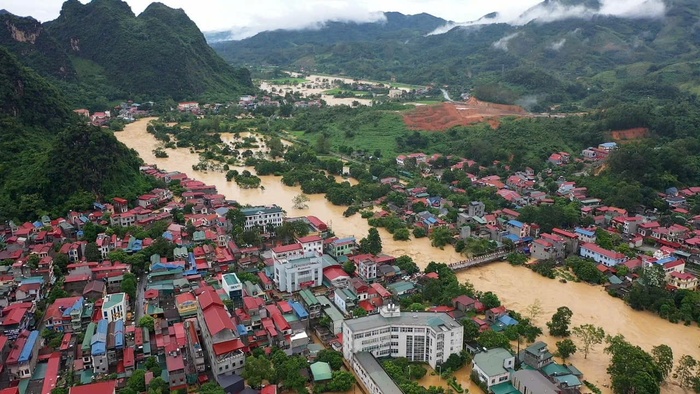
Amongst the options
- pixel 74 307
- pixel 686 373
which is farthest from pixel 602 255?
pixel 74 307

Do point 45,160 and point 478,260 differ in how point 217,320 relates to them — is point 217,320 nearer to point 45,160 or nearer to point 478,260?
point 478,260

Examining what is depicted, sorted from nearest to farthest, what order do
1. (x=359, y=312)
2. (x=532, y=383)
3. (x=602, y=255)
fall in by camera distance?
(x=532, y=383)
(x=359, y=312)
(x=602, y=255)

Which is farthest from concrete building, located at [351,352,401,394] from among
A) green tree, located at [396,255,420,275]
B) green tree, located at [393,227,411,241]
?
green tree, located at [393,227,411,241]

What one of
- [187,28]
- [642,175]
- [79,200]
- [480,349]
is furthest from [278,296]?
[187,28]

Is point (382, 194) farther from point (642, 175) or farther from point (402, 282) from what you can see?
point (642, 175)

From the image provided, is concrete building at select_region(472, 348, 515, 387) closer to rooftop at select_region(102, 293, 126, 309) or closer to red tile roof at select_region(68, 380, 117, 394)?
red tile roof at select_region(68, 380, 117, 394)
